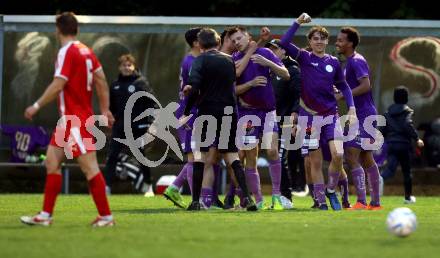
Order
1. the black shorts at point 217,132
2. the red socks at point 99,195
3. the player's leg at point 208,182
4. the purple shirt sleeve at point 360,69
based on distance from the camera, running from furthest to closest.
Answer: the purple shirt sleeve at point 360,69
the player's leg at point 208,182
the black shorts at point 217,132
the red socks at point 99,195

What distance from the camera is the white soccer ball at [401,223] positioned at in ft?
36.9

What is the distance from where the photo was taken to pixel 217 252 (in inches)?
389

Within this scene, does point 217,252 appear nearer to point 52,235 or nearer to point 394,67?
point 52,235

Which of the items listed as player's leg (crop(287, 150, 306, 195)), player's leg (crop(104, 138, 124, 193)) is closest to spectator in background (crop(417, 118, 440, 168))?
player's leg (crop(287, 150, 306, 195))

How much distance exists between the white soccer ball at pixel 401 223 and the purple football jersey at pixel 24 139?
1312cm

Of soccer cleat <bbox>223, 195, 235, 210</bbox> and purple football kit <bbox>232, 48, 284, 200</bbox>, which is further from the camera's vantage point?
soccer cleat <bbox>223, 195, 235, 210</bbox>

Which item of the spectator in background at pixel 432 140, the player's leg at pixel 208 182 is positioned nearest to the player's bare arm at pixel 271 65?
the player's leg at pixel 208 182

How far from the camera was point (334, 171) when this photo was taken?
16.2 metres

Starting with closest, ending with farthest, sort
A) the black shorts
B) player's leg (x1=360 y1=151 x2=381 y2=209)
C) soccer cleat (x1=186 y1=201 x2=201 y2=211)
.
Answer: the black shorts
soccer cleat (x1=186 y1=201 x2=201 y2=211)
player's leg (x1=360 y1=151 x2=381 y2=209)

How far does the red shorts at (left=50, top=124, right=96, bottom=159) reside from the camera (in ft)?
39.8

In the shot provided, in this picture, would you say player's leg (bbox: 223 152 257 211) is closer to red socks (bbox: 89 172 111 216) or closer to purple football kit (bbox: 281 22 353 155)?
purple football kit (bbox: 281 22 353 155)

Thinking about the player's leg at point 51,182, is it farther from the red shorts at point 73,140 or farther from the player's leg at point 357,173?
the player's leg at point 357,173

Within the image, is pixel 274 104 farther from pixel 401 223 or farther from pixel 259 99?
pixel 401 223

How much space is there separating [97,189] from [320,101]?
184 inches
